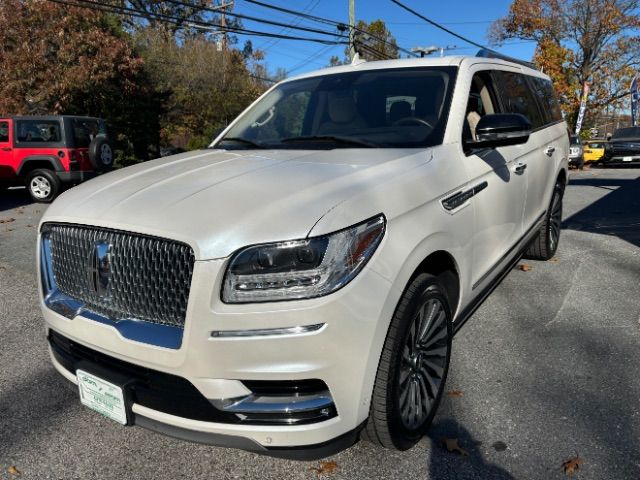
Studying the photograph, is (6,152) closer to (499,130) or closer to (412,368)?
(499,130)

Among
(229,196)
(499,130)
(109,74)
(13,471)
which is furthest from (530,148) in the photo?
(109,74)

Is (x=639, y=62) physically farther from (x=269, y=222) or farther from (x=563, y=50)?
(x=269, y=222)

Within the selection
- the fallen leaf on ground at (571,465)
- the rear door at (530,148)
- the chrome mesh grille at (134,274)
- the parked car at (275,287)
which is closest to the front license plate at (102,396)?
the parked car at (275,287)

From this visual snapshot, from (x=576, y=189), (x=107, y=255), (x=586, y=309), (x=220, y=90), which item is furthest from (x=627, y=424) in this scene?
(x=220, y=90)

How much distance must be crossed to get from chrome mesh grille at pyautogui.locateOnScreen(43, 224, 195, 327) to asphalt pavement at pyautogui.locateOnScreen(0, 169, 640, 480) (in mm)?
569

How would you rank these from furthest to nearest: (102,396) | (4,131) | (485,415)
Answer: (4,131)
(485,415)
(102,396)

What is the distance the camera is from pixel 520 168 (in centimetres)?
373

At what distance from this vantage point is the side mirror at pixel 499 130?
114 inches

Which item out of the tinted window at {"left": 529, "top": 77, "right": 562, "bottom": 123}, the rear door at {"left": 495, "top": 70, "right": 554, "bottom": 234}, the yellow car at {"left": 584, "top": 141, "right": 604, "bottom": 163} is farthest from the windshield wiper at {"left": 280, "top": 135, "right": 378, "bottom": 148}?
the yellow car at {"left": 584, "top": 141, "right": 604, "bottom": 163}

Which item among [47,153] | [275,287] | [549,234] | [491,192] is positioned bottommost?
[549,234]

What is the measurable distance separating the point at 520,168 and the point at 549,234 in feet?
6.15

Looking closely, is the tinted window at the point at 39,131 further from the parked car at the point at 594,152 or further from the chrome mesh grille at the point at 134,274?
the parked car at the point at 594,152

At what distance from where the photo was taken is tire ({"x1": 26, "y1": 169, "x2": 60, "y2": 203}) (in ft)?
35.8

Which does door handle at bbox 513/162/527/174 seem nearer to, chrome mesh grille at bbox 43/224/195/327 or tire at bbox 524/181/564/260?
tire at bbox 524/181/564/260
